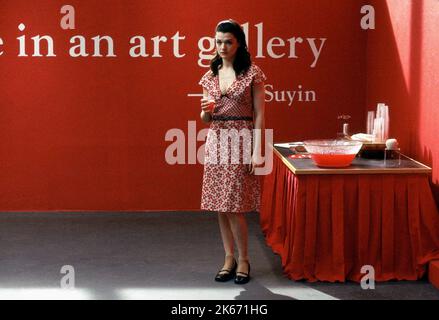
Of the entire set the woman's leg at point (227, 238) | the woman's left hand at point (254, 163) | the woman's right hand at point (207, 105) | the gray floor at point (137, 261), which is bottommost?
the gray floor at point (137, 261)

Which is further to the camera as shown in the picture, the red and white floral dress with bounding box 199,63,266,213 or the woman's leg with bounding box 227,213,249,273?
the woman's leg with bounding box 227,213,249,273

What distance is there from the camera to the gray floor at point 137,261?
13.5 ft

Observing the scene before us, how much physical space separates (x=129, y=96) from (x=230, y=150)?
2.12m

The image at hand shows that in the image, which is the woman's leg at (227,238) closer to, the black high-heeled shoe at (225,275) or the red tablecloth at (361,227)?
the black high-heeled shoe at (225,275)

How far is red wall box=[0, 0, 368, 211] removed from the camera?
6086 mm

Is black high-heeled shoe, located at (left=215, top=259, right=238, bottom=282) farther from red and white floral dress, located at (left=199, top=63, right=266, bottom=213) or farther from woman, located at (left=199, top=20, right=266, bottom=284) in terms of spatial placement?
red and white floral dress, located at (left=199, top=63, right=266, bottom=213)

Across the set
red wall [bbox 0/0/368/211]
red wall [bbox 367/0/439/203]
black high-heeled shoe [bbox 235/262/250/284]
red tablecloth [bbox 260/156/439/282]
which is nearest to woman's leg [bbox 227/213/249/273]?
black high-heeled shoe [bbox 235/262/250/284]

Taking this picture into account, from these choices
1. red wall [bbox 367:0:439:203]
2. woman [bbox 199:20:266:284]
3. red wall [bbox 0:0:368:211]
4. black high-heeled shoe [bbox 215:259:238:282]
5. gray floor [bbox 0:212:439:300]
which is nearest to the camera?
gray floor [bbox 0:212:439:300]

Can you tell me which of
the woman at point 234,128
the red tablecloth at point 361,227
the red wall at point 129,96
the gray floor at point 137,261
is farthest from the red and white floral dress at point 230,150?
the red wall at point 129,96

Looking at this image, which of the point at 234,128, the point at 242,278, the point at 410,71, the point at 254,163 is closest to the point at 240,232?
the point at 242,278

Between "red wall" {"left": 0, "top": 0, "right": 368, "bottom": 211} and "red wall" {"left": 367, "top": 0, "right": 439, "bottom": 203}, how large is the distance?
368 mm

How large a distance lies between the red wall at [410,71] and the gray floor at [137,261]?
3.16 feet

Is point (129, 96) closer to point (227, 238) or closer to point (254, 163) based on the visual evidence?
point (227, 238)

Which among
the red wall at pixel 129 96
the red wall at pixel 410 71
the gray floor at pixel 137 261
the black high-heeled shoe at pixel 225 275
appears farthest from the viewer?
the red wall at pixel 129 96
